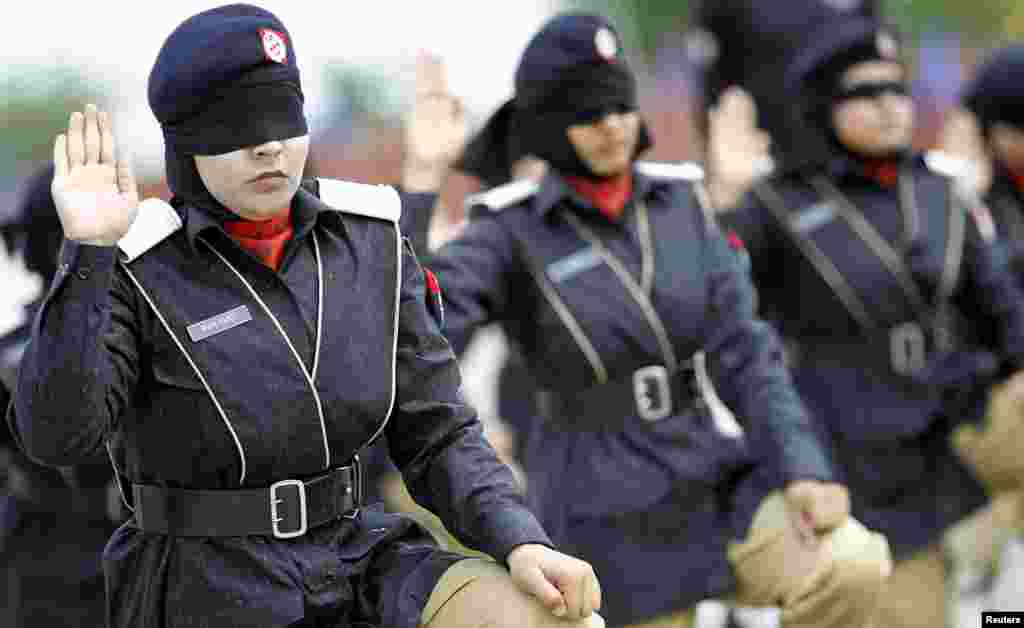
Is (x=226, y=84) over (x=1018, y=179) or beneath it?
over

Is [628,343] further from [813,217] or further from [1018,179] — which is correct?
[1018,179]

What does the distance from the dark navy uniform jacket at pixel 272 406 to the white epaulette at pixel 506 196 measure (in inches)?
68.5

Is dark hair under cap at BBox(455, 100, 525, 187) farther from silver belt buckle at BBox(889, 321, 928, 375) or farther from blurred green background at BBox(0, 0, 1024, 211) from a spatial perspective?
silver belt buckle at BBox(889, 321, 928, 375)

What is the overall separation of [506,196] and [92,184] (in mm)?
2275

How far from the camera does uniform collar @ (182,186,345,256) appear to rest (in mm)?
3824

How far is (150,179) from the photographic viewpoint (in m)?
5.75

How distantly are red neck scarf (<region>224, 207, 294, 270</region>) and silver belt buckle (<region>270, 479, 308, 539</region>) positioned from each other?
387 millimetres

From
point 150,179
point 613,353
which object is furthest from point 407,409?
point 150,179

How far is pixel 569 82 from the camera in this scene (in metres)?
5.56

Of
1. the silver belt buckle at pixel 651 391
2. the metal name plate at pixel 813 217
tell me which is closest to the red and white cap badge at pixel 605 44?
the silver belt buckle at pixel 651 391

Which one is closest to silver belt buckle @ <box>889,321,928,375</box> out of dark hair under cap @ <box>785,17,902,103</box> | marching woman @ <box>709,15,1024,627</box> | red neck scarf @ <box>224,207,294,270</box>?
marching woman @ <box>709,15,1024,627</box>

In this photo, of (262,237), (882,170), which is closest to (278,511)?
(262,237)

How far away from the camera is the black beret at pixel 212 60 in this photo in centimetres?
377

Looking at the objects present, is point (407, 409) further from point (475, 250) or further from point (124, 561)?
point (475, 250)
